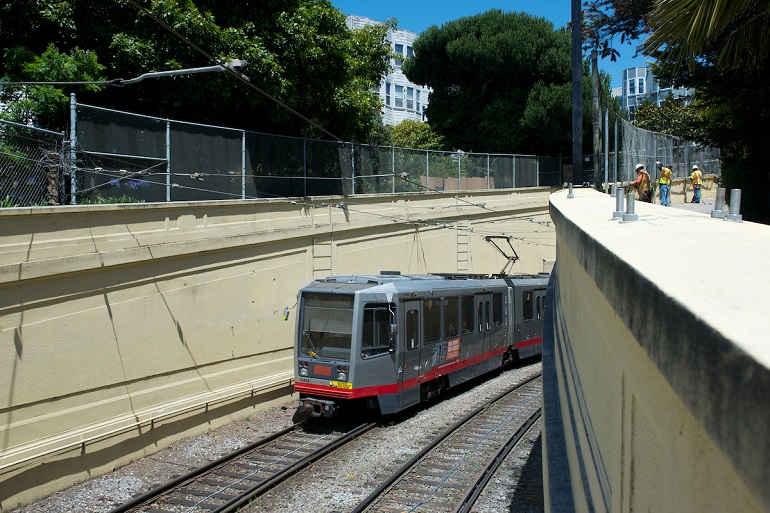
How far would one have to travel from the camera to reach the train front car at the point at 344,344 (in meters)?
13.1

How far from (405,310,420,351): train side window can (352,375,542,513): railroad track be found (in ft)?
6.21

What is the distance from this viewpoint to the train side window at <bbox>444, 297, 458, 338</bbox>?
15.4m

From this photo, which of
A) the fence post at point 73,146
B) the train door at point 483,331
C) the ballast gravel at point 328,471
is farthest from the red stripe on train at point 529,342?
the fence post at point 73,146

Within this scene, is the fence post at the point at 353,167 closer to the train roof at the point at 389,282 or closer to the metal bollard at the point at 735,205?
the train roof at the point at 389,282

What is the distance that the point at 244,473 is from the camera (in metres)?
11.2

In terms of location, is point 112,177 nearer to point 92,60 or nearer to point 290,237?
point 92,60

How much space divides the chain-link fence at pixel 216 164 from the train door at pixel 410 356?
16.7 ft

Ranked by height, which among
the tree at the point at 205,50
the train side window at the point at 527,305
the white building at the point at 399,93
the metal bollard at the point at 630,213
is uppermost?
the white building at the point at 399,93

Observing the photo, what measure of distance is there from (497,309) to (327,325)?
251 inches

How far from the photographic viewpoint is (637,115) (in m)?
43.8

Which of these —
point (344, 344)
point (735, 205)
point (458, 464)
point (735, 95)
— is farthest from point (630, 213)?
point (344, 344)

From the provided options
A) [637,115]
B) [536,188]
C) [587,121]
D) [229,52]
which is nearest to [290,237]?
[229,52]

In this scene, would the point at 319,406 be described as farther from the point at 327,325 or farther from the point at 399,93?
the point at 399,93

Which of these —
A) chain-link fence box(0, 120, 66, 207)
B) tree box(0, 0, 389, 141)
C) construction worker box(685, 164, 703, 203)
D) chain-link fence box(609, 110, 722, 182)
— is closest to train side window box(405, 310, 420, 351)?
tree box(0, 0, 389, 141)
